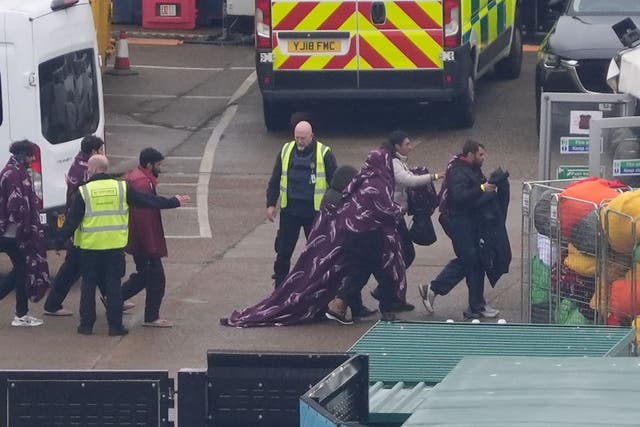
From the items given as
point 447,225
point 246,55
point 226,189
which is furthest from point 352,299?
point 246,55

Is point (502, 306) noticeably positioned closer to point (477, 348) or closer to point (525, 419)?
A: point (477, 348)

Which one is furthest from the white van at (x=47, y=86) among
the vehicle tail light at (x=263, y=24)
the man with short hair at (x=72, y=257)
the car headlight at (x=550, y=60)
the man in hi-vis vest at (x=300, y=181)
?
the car headlight at (x=550, y=60)

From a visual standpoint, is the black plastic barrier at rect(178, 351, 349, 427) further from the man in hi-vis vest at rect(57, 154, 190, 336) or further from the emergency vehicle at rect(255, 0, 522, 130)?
the emergency vehicle at rect(255, 0, 522, 130)

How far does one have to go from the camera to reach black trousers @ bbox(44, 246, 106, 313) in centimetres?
1114

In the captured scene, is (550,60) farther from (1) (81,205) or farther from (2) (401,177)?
(1) (81,205)

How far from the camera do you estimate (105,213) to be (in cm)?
1063

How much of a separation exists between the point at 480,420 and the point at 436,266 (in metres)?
8.81

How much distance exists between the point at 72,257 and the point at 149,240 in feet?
2.13

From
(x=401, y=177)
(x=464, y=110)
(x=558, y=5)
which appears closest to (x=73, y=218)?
(x=401, y=177)

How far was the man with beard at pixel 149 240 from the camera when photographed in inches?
429

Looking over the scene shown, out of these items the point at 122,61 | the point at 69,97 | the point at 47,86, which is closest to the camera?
the point at 47,86

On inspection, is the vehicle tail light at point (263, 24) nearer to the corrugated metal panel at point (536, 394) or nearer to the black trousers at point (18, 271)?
the black trousers at point (18, 271)

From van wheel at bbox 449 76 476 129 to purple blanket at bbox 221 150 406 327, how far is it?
6101mm

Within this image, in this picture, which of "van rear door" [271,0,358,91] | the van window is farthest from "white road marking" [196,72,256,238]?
the van window
